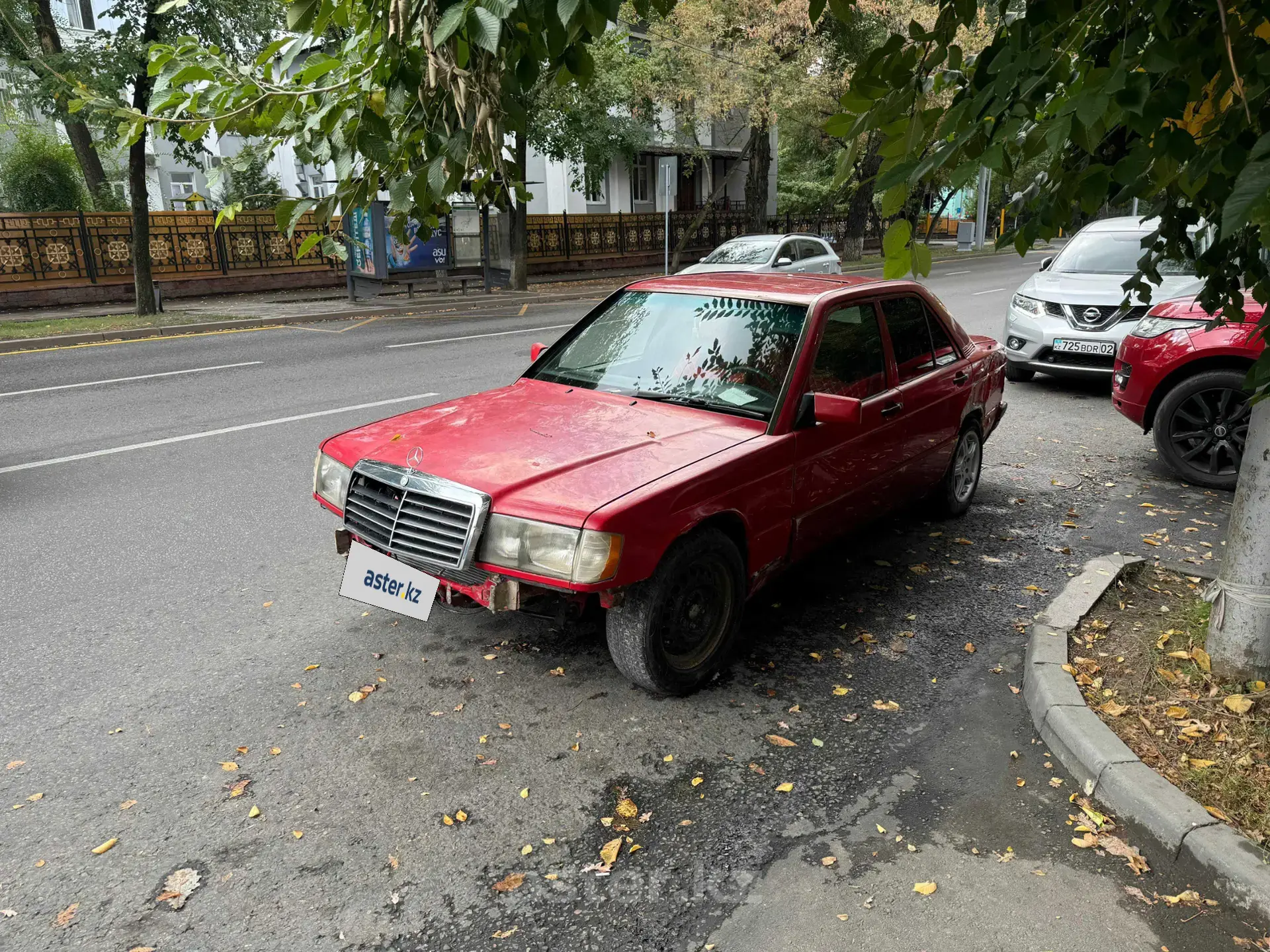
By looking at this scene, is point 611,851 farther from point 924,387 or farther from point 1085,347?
point 1085,347

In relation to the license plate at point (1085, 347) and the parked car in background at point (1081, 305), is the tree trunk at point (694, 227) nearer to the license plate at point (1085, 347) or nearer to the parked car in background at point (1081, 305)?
the parked car in background at point (1081, 305)

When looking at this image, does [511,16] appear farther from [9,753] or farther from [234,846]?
[9,753]

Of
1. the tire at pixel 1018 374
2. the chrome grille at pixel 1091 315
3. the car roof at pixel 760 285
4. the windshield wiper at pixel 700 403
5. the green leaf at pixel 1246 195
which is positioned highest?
the green leaf at pixel 1246 195

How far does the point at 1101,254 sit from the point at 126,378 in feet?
36.8

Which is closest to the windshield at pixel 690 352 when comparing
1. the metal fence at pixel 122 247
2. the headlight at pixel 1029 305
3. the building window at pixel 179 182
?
the headlight at pixel 1029 305

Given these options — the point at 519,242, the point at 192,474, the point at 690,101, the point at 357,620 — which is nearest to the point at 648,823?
the point at 357,620

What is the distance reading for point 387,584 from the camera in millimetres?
3812

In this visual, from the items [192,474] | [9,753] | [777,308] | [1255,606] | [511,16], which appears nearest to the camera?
[511,16]

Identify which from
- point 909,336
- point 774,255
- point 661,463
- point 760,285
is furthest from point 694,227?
point 661,463

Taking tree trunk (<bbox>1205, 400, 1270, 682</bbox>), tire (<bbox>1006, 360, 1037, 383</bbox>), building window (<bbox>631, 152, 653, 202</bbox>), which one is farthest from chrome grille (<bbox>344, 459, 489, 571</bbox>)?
building window (<bbox>631, 152, 653, 202</bbox>)

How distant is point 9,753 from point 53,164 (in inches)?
905

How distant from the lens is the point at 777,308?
4578 mm

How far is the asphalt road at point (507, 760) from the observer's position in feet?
8.92

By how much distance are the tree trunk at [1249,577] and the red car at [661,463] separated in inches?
60.0
